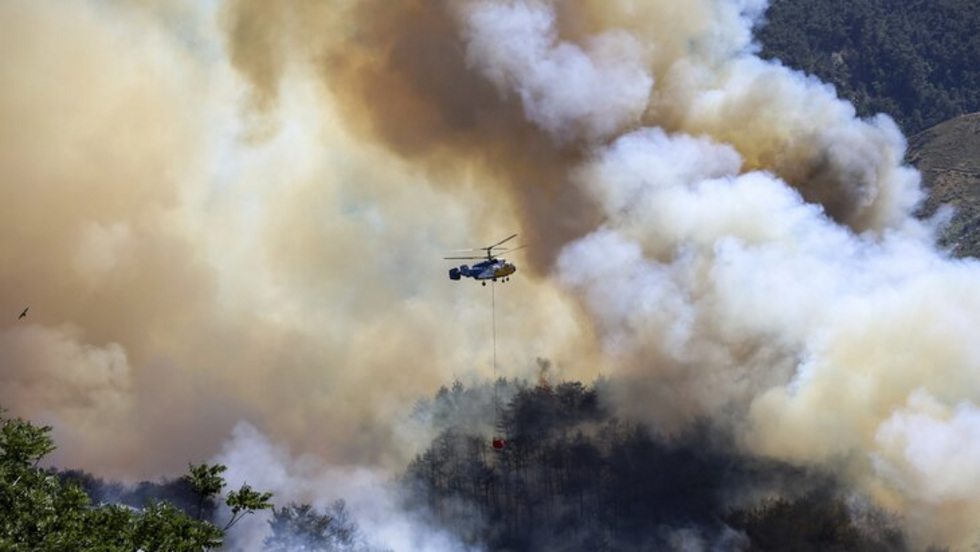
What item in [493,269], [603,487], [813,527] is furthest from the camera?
[603,487]

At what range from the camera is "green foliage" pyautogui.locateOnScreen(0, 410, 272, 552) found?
157 ft

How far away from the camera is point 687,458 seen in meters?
98.2

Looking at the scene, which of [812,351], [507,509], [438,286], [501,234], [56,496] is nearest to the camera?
[56,496]

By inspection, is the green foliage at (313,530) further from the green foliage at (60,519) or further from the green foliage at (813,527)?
the green foliage at (60,519)

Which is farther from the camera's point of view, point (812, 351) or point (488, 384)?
point (488, 384)

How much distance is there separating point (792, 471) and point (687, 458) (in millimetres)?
11692

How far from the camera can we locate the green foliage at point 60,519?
47781 mm

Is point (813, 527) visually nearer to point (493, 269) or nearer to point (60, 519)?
point (493, 269)

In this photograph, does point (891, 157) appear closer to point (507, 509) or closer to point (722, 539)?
point (722, 539)

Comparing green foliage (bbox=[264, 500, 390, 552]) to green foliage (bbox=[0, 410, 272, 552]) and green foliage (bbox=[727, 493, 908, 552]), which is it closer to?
green foliage (bbox=[727, 493, 908, 552])

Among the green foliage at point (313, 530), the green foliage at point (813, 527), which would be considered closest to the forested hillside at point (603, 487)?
the green foliage at point (813, 527)

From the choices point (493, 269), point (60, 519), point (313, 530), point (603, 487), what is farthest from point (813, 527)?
point (60, 519)

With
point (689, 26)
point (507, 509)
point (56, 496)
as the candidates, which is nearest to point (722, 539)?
point (507, 509)

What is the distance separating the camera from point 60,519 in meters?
48.4
